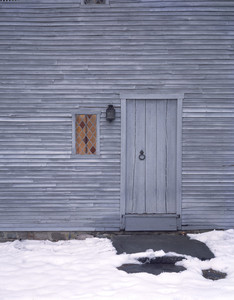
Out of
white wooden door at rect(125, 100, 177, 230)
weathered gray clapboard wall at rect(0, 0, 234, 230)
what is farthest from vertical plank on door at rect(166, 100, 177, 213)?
weathered gray clapboard wall at rect(0, 0, 234, 230)

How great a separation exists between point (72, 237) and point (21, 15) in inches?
168

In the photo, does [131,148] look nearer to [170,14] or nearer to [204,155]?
[204,155]

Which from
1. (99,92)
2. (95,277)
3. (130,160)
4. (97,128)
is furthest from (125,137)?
(95,277)

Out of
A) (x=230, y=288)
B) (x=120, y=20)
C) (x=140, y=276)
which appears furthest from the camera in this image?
(x=120, y=20)

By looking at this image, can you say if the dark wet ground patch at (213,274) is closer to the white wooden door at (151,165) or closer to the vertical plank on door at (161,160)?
the white wooden door at (151,165)

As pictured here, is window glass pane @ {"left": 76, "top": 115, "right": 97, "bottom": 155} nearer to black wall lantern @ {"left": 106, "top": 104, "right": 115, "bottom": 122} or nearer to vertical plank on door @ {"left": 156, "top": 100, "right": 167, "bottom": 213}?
black wall lantern @ {"left": 106, "top": 104, "right": 115, "bottom": 122}

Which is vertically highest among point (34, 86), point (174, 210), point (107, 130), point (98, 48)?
point (98, 48)

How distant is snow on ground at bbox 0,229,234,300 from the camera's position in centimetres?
403

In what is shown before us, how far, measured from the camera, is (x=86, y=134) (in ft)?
20.8

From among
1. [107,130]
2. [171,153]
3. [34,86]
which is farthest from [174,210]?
[34,86]

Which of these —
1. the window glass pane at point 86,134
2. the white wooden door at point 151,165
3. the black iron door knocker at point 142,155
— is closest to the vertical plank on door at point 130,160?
the white wooden door at point 151,165

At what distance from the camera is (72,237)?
20.8 feet

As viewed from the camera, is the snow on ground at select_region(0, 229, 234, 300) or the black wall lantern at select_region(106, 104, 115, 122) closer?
the snow on ground at select_region(0, 229, 234, 300)

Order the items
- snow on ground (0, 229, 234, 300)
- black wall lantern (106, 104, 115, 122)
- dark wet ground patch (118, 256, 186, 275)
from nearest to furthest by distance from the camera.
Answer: snow on ground (0, 229, 234, 300), dark wet ground patch (118, 256, 186, 275), black wall lantern (106, 104, 115, 122)
